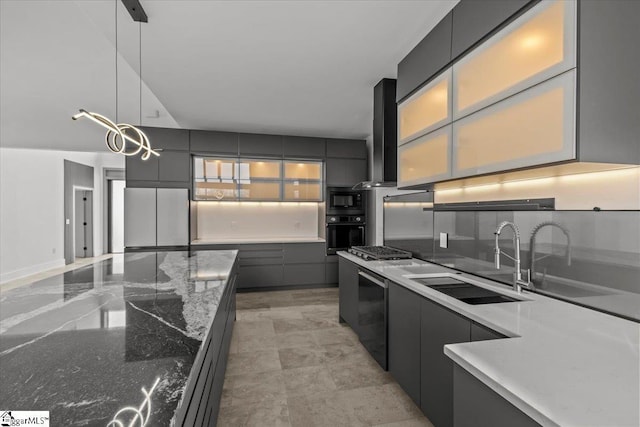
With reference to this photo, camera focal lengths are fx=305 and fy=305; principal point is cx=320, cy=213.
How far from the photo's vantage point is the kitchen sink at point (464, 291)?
186 centimetres

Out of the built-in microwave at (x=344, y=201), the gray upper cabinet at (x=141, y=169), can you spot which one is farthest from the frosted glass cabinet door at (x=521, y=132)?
the gray upper cabinet at (x=141, y=169)

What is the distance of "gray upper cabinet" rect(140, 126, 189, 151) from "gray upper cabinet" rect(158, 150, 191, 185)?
0.32 feet

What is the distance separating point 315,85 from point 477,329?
9.47ft

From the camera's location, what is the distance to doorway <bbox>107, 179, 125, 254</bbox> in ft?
29.6

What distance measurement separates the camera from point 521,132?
1493 millimetres

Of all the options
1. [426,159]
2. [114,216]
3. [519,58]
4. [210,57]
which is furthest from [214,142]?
[114,216]

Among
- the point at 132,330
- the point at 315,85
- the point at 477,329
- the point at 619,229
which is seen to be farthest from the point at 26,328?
the point at 315,85

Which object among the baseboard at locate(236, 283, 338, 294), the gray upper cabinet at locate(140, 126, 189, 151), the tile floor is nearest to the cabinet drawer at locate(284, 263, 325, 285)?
the baseboard at locate(236, 283, 338, 294)

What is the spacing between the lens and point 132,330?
1188 mm

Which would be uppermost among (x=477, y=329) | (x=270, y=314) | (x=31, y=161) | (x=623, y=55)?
(x=31, y=161)

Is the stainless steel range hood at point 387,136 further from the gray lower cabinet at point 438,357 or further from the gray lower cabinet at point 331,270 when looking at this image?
the gray lower cabinet at point 331,270

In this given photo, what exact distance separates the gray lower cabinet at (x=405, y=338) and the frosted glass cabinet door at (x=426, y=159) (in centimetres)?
86

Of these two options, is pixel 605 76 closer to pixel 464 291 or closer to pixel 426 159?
pixel 426 159

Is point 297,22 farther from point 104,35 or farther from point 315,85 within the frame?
point 104,35
